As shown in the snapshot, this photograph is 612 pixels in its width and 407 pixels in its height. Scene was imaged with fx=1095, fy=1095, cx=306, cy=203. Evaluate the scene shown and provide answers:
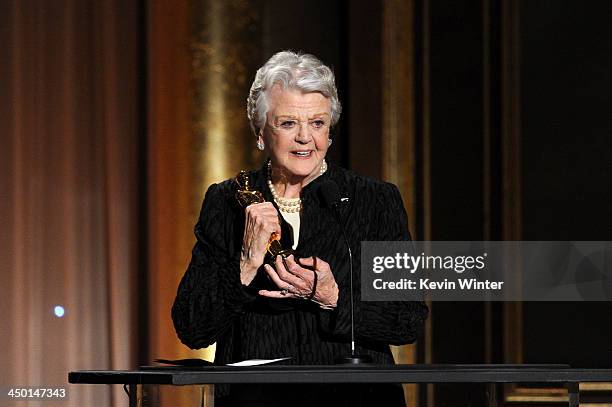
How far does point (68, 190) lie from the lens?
4293 millimetres

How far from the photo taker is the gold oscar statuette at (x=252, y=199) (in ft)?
8.20

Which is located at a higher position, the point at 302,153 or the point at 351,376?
the point at 302,153

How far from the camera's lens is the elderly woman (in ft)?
8.07

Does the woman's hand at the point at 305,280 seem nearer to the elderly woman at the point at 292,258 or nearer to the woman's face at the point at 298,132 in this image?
the elderly woman at the point at 292,258

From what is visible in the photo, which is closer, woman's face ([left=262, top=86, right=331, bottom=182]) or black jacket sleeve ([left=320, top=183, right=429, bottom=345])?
black jacket sleeve ([left=320, top=183, right=429, bottom=345])

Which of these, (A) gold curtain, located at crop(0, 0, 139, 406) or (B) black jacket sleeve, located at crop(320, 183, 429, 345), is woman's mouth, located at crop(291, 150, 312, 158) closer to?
(B) black jacket sleeve, located at crop(320, 183, 429, 345)

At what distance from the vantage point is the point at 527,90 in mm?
4512

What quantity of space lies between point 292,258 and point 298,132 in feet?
1.17

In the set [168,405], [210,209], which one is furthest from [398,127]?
[168,405]

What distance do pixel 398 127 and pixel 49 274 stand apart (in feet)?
5.00

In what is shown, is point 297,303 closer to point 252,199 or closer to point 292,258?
point 292,258

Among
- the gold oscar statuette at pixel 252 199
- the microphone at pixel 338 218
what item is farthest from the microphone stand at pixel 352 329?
the gold oscar statuette at pixel 252 199

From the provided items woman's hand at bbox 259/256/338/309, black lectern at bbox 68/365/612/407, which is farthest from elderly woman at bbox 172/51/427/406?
black lectern at bbox 68/365/612/407

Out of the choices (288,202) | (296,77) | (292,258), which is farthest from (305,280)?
(296,77)
